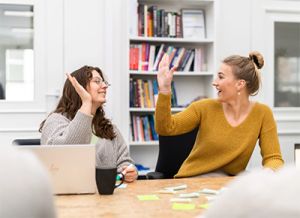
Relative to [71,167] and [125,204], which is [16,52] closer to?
[71,167]

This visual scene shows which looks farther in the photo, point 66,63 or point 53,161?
point 66,63

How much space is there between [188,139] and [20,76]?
1753 mm

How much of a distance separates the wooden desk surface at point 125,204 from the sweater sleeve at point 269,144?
0.57 metres

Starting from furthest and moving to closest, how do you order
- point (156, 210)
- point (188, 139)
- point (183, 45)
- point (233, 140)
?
1. point (183, 45)
2. point (188, 139)
3. point (233, 140)
4. point (156, 210)

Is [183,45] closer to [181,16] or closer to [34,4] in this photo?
[181,16]

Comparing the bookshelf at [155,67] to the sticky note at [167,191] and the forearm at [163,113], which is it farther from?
the sticky note at [167,191]

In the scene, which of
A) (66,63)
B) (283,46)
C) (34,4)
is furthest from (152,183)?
(283,46)

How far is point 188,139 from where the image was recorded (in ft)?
9.46

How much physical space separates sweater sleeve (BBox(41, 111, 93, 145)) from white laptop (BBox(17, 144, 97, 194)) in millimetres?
436

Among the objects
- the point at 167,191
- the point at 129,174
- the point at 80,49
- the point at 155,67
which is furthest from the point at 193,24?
the point at 167,191

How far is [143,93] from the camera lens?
3916mm

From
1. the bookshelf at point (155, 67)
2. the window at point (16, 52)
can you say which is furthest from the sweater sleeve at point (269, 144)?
the window at point (16, 52)

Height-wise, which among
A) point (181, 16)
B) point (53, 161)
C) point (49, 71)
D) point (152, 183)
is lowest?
point (152, 183)

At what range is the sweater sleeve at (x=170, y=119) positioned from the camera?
7.88 feet
